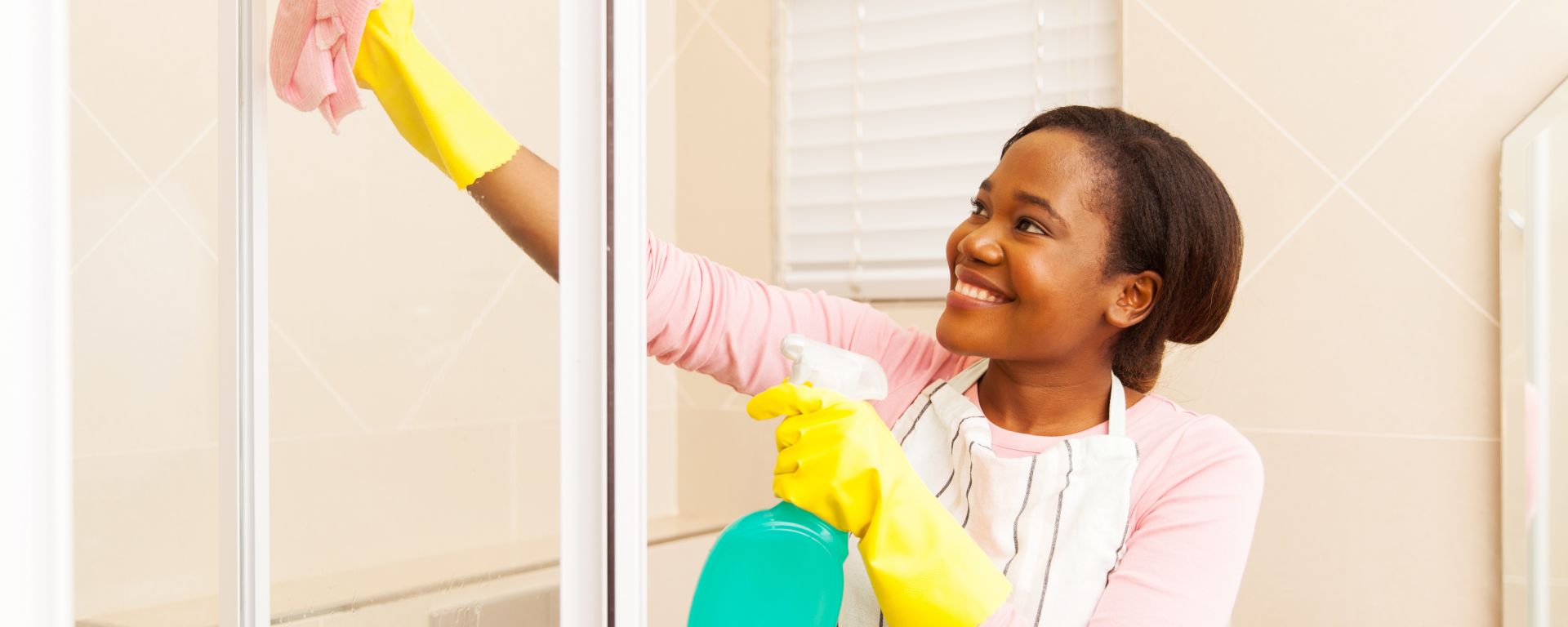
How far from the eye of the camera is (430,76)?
297mm

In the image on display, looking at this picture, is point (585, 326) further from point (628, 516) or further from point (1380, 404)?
point (1380, 404)

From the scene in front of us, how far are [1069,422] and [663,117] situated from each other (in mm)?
1122

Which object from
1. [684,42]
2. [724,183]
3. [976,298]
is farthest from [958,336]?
[684,42]

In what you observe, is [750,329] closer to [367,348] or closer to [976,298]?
[976,298]

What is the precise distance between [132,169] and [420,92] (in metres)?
0.07

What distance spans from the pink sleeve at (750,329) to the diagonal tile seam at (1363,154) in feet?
2.02

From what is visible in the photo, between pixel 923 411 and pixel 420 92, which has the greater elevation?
pixel 420 92

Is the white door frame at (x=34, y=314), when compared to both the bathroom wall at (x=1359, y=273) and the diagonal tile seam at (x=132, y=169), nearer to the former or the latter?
the diagonal tile seam at (x=132, y=169)

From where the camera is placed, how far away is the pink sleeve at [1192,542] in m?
0.68

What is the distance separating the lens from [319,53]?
293 mm

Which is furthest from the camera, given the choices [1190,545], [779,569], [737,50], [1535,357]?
[737,50]

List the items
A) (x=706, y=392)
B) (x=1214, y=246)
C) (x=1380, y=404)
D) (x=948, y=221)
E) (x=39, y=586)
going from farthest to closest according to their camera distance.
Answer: (x=706, y=392), (x=948, y=221), (x=1380, y=404), (x=1214, y=246), (x=39, y=586)

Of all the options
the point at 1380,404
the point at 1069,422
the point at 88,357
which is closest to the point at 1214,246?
the point at 1069,422

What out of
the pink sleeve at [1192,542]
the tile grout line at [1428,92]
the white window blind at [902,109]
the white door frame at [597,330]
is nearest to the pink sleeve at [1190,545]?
the pink sleeve at [1192,542]
